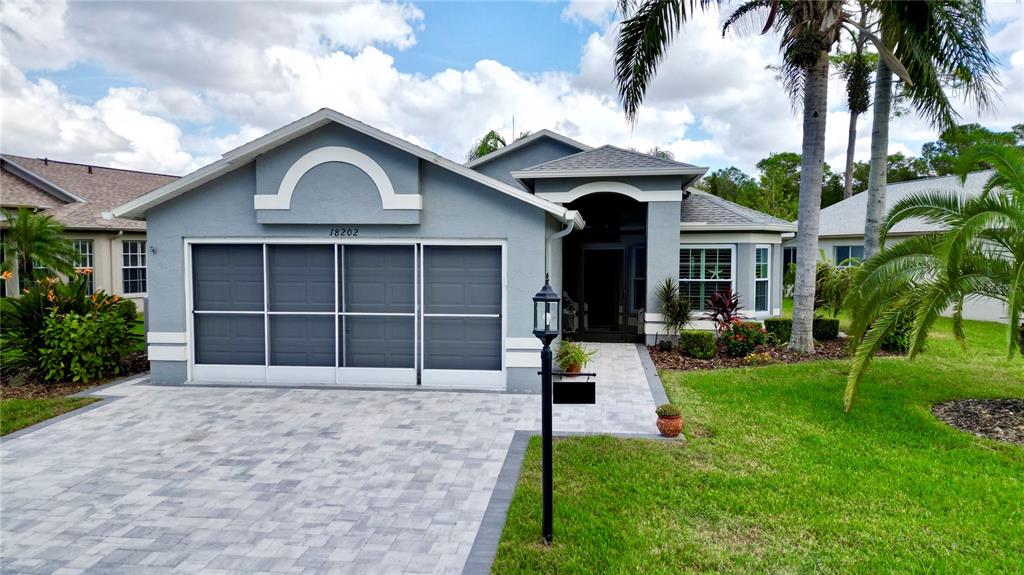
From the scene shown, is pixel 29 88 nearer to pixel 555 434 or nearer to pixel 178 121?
pixel 178 121

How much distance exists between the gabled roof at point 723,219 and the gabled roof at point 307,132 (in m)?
6.04

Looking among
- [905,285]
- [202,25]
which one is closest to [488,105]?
[202,25]

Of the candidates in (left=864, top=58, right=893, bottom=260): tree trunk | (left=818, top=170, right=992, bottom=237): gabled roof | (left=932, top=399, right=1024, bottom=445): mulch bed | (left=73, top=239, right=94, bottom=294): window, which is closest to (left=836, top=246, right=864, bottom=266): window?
(left=818, top=170, right=992, bottom=237): gabled roof

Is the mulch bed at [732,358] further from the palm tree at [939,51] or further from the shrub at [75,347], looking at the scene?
the shrub at [75,347]

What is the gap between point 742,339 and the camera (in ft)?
42.1

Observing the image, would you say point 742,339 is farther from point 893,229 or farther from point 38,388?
point 38,388

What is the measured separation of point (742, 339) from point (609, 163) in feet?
16.2

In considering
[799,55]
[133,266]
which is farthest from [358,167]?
[133,266]

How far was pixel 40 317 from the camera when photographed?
1048 cm

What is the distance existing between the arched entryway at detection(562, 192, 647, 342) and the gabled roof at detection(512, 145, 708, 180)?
131cm

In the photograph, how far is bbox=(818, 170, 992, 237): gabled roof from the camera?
2097cm

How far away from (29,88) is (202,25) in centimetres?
478

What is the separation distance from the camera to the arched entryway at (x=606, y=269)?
50.3 ft

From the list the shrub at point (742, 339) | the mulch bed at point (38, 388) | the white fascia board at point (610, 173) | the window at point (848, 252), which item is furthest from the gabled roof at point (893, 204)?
the mulch bed at point (38, 388)
